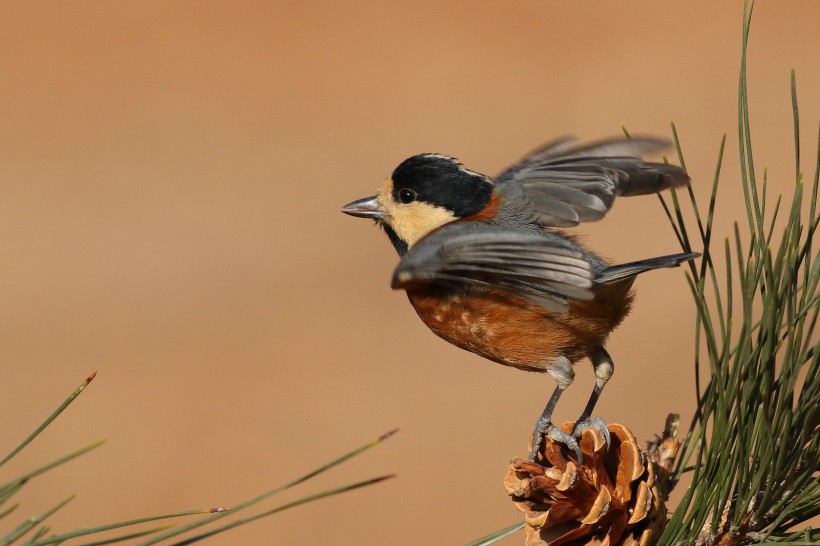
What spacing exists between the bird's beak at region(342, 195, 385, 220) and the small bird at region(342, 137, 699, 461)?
0.24 ft

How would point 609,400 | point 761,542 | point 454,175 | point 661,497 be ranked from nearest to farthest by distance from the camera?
point 761,542 < point 661,497 < point 454,175 < point 609,400

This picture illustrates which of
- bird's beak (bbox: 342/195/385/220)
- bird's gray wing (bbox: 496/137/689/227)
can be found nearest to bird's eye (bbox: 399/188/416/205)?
bird's beak (bbox: 342/195/385/220)

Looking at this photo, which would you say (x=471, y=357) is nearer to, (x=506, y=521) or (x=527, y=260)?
(x=506, y=521)

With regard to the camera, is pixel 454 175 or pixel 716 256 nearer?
pixel 454 175

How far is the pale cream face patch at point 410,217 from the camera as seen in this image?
2674 millimetres

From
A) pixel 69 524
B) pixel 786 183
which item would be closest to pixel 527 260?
pixel 69 524

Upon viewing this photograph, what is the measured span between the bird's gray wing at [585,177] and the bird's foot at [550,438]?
0.69 m

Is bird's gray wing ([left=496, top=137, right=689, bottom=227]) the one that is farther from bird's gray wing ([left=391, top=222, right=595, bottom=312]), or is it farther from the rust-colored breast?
bird's gray wing ([left=391, top=222, right=595, bottom=312])

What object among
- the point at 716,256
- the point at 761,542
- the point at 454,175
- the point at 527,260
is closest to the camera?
the point at 761,542

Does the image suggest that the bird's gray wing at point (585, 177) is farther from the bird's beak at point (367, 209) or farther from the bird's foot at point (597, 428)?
the bird's foot at point (597, 428)

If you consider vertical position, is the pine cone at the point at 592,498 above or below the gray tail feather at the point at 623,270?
below

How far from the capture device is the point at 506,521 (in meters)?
4.87

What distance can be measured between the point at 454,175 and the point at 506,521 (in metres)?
2.75

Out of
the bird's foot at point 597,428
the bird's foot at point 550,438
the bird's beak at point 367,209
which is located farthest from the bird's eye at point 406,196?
the bird's foot at point 597,428
